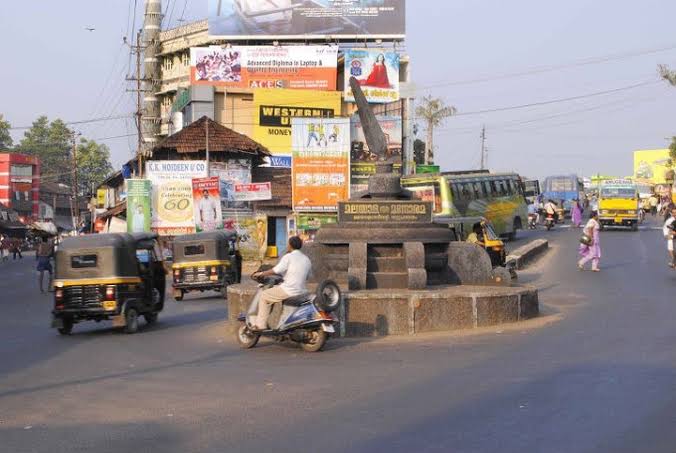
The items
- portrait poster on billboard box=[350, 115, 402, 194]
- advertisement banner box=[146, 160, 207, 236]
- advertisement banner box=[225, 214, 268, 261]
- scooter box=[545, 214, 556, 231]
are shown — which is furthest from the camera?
scooter box=[545, 214, 556, 231]

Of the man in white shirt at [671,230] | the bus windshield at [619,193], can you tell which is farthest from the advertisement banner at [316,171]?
the man in white shirt at [671,230]

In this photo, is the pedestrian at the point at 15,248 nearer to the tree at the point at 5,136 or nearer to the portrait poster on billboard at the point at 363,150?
the portrait poster on billboard at the point at 363,150

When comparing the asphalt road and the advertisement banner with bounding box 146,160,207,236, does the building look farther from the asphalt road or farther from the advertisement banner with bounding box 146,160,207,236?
the asphalt road

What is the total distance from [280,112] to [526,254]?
93.8 ft

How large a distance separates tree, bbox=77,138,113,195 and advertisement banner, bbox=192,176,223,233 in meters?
75.1

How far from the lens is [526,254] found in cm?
3012

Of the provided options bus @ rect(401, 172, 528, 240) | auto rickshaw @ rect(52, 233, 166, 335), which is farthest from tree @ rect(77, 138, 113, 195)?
auto rickshaw @ rect(52, 233, 166, 335)

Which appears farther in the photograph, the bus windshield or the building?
the building

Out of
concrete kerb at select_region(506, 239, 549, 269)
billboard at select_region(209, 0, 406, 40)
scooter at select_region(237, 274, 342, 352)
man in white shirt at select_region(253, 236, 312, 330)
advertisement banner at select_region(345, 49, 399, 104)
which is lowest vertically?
concrete kerb at select_region(506, 239, 549, 269)

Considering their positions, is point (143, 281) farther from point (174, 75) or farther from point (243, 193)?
point (174, 75)

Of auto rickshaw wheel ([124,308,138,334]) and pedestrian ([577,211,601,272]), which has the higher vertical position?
pedestrian ([577,211,601,272])

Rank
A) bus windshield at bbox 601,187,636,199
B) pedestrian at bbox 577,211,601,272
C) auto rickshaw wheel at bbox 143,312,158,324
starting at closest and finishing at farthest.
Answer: auto rickshaw wheel at bbox 143,312,158,324 → pedestrian at bbox 577,211,601,272 → bus windshield at bbox 601,187,636,199

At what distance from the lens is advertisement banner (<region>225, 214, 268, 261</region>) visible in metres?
44.8

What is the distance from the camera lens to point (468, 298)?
568 inches
